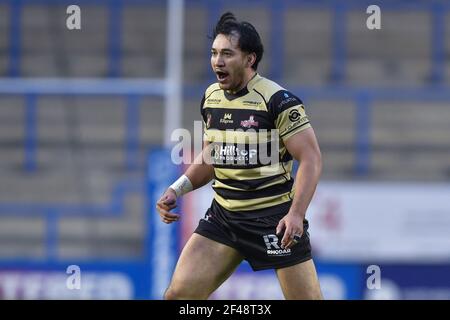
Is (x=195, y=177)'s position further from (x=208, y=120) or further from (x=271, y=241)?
(x=271, y=241)

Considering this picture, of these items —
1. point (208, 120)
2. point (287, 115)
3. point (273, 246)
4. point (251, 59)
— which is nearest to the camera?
point (287, 115)

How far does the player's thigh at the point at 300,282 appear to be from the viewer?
6027 mm

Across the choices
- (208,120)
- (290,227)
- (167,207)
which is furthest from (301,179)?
(167,207)

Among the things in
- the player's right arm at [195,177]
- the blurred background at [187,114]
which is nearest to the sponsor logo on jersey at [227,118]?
the player's right arm at [195,177]

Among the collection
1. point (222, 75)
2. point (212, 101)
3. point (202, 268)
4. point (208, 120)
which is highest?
point (222, 75)

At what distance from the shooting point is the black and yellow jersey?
20.0 ft

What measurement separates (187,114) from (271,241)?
7883mm

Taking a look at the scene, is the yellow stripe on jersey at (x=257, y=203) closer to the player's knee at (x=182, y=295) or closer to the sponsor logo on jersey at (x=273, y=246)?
the sponsor logo on jersey at (x=273, y=246)

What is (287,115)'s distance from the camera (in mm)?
6000

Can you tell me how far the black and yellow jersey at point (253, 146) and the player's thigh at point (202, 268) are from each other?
0.24m

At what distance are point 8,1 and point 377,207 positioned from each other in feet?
17.1

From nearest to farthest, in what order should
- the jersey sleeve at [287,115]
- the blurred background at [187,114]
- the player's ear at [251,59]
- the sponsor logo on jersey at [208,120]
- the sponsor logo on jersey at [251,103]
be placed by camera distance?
the jersey sleeve at [287,115] → the sponsor logo on jersey at [251,103] → the player's ear at [251,59] → the sponsor logo on jersey at [208,120] → the blurred background at [187,114]

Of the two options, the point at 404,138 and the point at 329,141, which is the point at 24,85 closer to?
the point at 329,141

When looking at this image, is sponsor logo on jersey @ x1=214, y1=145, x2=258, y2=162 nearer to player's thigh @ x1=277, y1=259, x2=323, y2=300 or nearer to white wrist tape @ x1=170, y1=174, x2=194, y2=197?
white wrist tape @ x1=170, y1=174, x2=194, y2=197
